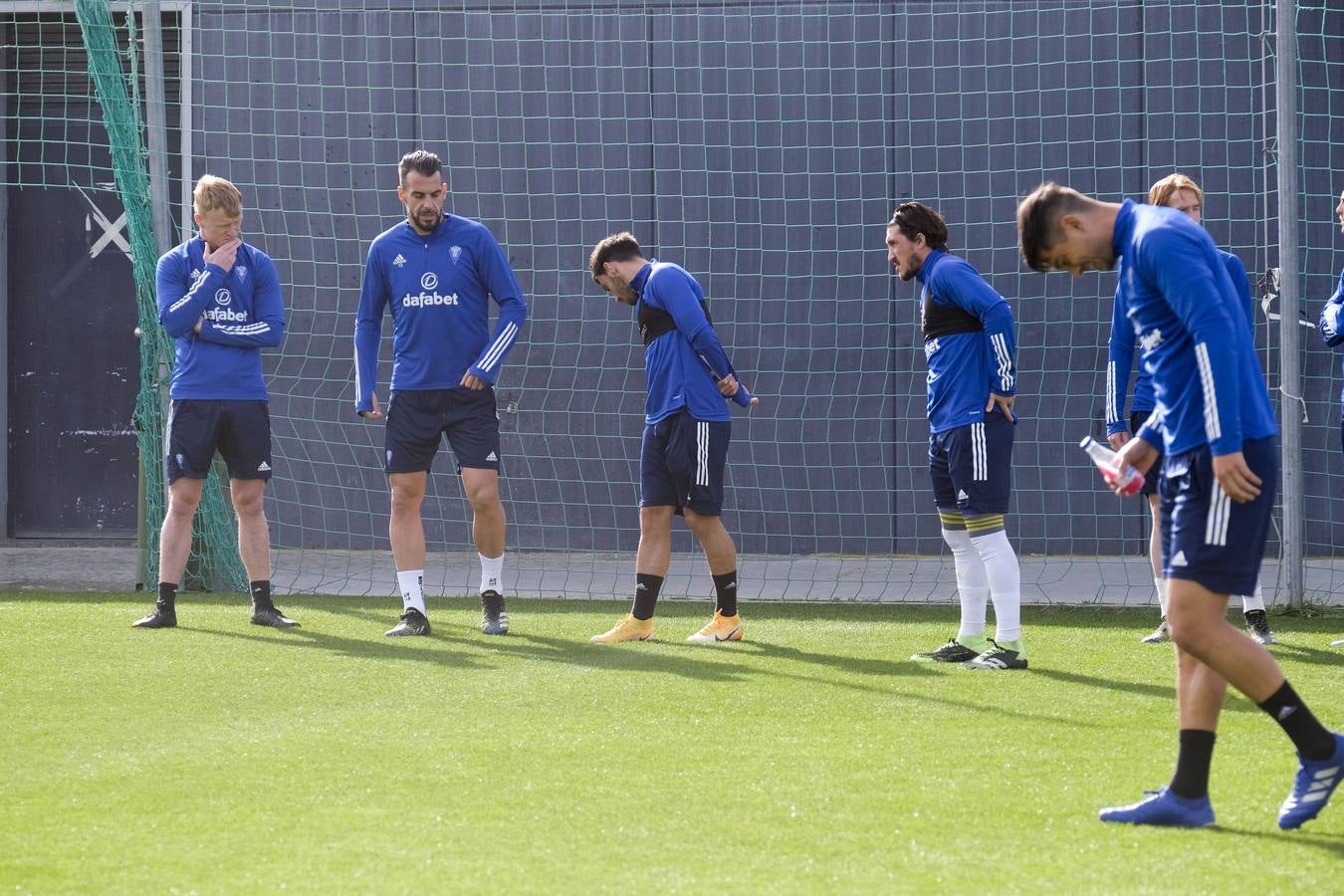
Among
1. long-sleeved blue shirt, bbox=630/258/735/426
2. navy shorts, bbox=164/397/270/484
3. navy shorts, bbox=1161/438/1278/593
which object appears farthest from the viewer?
navy shorts, bbox=164/397/270/484

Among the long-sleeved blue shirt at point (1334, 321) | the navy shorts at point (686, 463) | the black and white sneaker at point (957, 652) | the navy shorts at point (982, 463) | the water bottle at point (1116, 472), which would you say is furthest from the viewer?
the navy shorts at point (686, 463)

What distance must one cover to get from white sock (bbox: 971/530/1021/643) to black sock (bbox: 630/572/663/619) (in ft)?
4.82

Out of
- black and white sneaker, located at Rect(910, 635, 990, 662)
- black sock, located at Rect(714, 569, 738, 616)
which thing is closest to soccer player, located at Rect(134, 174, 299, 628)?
black sock, located at Rect(714, 569, 738, 616)

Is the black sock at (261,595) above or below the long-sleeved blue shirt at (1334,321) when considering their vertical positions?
below

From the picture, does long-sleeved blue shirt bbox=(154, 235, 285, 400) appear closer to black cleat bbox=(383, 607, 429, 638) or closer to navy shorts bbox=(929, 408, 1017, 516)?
black cleat bbox=(383, 607, 429, 638)

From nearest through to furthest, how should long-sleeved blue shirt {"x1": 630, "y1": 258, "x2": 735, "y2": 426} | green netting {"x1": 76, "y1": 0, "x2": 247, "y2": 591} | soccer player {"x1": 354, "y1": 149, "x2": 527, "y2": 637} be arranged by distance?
long-sleeved blue shirt {"x1": 630, "y1": 258, "x2": 735, "y2": 426} → soccer player {"x1": 354, "y1": 149, "x2": 527, "y2": 637} → green netting {"x1": 76, "y1": 0, "x2": 247, "y2": 591}

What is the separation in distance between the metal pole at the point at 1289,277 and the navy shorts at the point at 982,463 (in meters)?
2.25

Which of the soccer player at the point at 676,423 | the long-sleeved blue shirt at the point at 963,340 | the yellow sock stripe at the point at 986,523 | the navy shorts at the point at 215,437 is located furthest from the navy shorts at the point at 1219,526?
the navy shorts at the point at 215,437

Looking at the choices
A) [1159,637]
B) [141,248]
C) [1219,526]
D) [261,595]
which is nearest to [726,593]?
[1159,637]

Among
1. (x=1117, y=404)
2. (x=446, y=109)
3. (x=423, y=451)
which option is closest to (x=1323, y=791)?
(x=1117, y=404)

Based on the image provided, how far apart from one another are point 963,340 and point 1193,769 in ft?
8.91

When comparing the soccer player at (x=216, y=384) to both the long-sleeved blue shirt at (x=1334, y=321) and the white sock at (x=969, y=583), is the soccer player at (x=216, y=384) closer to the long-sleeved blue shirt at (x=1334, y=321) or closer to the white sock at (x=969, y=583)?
the white sock at (x=969, y=583)

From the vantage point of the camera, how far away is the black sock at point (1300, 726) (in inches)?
142

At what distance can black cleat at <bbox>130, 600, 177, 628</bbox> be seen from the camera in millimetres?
7176
